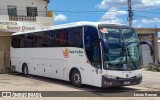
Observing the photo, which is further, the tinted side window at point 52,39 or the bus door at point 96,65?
the tinted side window at point 52,39

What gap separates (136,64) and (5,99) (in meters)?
6.33

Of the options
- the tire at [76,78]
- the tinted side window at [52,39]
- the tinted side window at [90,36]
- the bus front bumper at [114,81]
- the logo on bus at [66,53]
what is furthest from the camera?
the logo on bus at [66,53]

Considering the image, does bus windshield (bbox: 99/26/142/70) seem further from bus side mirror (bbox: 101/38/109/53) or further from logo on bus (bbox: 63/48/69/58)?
logo on bus (bbox: 63/48/69/58)

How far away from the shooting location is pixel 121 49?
16.2 m

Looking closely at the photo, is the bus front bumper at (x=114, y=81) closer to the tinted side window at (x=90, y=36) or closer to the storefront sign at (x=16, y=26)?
the tinted side window at (x=90, y=36)

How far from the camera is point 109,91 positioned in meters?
16.6

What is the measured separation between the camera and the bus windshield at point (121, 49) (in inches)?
626

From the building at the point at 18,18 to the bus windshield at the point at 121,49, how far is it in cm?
1293

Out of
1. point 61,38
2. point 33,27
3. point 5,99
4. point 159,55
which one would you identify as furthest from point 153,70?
point 5,99

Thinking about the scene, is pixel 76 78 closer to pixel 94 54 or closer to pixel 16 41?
pixel 94 54

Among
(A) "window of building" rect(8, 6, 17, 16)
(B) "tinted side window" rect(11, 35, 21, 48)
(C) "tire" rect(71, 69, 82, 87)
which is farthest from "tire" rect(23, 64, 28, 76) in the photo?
(A) "window of building" rect(8, 6, 17, 16)

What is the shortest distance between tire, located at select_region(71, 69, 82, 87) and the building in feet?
34.9

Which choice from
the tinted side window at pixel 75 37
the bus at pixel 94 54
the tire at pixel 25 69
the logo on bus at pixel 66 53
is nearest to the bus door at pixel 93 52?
the bus at pixel 94 54

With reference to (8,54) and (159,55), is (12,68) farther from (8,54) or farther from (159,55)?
(159,55)
